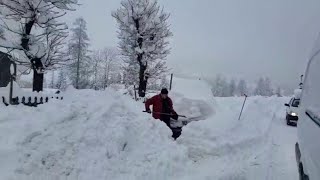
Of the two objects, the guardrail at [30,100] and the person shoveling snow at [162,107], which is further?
the guardrail at [30,100]

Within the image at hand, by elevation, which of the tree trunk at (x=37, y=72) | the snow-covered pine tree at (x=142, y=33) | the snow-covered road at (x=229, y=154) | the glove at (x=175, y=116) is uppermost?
the snow-covered pine tree at (x=142, y=33)

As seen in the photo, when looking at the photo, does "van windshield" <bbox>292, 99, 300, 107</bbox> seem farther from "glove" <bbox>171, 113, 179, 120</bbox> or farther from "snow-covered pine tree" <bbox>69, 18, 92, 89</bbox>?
"snow-covered pine tree" <bbox>69, 18, 92, 89</bbox>

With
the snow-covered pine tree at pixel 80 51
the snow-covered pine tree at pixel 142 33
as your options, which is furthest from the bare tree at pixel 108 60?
the snow-covered pine tree at pixel 142 33

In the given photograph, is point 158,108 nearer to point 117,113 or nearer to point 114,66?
point 117,113

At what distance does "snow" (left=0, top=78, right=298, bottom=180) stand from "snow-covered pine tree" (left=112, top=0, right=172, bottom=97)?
2496 centimetres

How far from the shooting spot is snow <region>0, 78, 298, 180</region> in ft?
20.9

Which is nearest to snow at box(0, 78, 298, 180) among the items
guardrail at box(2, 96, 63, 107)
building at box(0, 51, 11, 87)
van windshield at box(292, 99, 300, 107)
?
guardrail at box(2, 96, 63, 107)

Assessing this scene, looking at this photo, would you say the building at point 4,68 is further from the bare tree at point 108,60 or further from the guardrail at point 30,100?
the bare tree at point 108,60

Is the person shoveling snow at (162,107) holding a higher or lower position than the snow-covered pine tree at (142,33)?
lower

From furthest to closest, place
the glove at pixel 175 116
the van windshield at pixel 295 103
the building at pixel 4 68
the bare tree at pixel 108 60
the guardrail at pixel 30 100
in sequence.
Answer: the bare tree at pixel 108 60 < the building at pixel 4 68 < the van windshield at pixel 295 103 < the guardrail at pixel 30 100 < the glove at pixel 175 116

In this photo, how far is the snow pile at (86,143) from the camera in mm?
6250

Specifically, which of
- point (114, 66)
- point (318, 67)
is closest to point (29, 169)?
point (318, 67)

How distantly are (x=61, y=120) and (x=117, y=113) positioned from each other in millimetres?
1230

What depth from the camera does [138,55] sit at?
1371 inches
